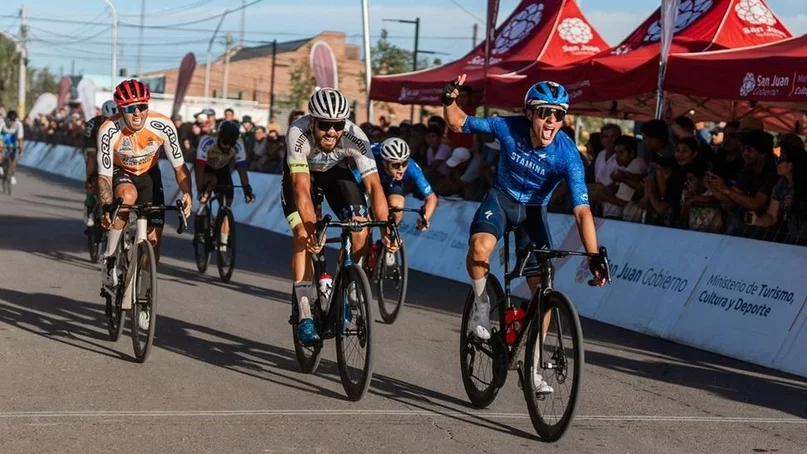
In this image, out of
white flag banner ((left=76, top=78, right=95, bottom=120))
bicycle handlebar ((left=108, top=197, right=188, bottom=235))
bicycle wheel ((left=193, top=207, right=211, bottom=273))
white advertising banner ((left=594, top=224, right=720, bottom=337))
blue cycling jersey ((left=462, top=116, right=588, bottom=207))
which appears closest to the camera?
blue cycling jersey ((left=462, top=116, right=588, bottom=207))

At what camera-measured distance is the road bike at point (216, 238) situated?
14.6 metres

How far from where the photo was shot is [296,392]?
8227 millimetres

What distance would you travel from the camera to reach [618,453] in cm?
695

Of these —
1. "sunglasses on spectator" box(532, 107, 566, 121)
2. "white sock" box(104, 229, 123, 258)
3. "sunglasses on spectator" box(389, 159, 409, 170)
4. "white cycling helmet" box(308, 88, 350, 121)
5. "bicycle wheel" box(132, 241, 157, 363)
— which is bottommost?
"bicycle wheel" box(132, 241, 157, 363)

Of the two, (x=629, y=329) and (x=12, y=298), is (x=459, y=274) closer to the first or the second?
(x=629, y=329)

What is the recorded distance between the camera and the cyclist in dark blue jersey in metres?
11.8

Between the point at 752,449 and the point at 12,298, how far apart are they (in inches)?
294

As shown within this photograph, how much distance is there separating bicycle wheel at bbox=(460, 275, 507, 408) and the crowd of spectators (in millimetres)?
4325

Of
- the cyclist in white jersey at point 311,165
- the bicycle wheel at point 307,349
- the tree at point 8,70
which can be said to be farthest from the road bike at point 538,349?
the tree at point 8,70

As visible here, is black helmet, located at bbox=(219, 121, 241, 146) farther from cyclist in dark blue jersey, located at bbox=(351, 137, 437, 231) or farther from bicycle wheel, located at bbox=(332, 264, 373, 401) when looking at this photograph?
bicycle wheel, located at bbox=(332, 264, 373, 401)

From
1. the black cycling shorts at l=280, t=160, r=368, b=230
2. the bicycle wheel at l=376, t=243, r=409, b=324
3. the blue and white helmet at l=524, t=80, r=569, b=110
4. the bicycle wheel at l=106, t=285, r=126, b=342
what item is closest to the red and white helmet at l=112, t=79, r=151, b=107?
the black cycling shorts at l=280, t=160, r=368, b=230

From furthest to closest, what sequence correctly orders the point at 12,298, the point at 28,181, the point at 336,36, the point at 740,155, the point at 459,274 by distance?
1. the point at 336,36
2. the point at 28,181
3. the point at 459,274
4. the point at 740,155
5. the point at 12,298

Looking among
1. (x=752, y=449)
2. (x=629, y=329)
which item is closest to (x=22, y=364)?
(x=752, y=449)

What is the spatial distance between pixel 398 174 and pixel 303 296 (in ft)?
11.1
